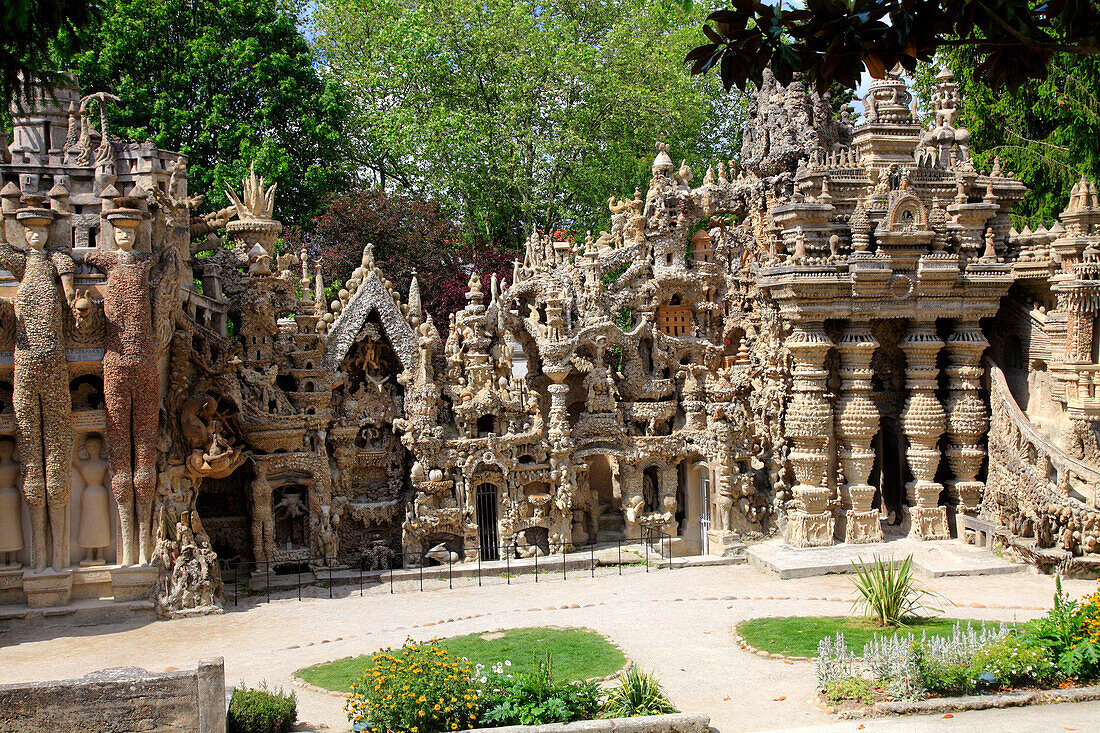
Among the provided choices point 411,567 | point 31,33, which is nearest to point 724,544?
point 411,567

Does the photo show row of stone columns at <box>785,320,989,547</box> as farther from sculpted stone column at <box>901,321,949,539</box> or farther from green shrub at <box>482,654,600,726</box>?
green shrub at <box>482,654,600,726</box>

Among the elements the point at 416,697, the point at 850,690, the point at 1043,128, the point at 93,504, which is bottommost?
the point at 850,690

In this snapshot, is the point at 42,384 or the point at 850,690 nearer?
the point at 850,690

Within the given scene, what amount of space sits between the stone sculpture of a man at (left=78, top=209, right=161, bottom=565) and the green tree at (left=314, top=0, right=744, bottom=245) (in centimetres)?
1561

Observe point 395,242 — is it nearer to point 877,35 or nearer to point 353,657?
point 353,657

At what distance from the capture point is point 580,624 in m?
16.3

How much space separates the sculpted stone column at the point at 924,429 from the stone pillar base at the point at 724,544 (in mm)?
3659

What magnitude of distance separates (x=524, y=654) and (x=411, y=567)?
6312 mm

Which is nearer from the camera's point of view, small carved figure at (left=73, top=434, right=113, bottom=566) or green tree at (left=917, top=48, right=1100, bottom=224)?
small carved figure at (left=73, top=434, right=113, bottom=566)

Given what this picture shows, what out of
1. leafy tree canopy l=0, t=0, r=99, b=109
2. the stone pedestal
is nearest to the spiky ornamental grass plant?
the stone pedestal

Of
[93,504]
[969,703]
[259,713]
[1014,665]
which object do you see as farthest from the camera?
[93,504]

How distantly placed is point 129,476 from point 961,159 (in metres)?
18.8

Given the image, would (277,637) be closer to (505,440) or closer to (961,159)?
(505,440)

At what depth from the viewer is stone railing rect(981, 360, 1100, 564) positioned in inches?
699
